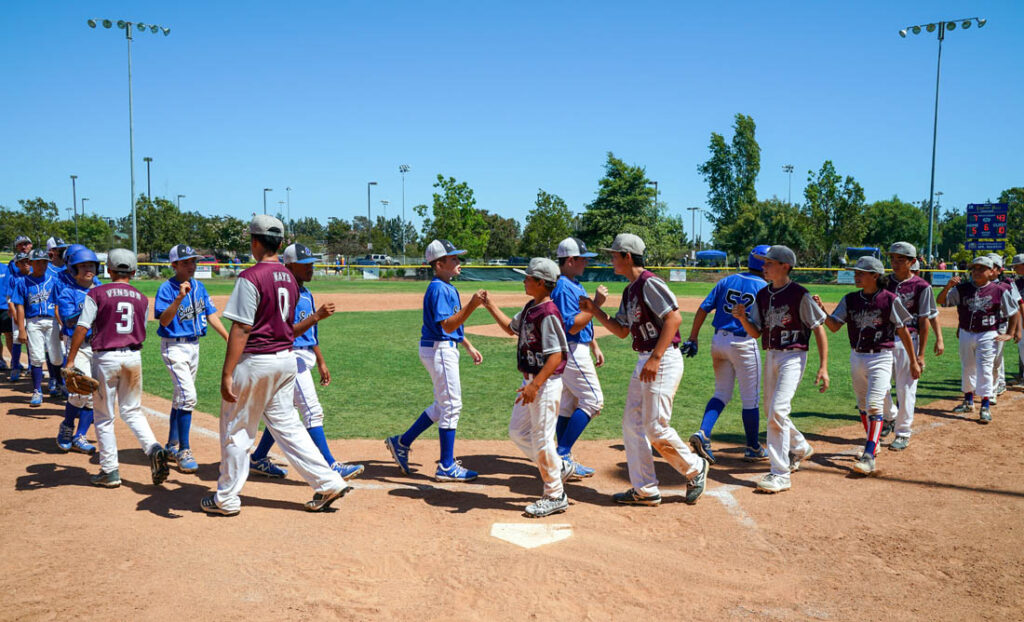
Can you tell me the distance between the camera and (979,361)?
28.5 ft

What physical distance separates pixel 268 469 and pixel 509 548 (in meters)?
2.74

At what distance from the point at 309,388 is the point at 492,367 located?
643 cm

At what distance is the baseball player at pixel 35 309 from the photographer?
916 centimetres

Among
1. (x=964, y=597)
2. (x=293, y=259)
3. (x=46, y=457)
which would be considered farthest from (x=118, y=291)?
(x=964, y=597)

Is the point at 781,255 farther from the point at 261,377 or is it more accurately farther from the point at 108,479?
the point at 108,479

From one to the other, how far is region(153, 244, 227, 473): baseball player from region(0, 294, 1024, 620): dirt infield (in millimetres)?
317

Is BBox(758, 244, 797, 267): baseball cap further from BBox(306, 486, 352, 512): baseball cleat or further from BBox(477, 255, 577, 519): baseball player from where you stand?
BBox(306, 486, 352, 512): baseball cleat

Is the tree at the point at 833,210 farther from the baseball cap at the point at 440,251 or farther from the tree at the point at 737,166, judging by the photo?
the baseball cap at the point at 440,251

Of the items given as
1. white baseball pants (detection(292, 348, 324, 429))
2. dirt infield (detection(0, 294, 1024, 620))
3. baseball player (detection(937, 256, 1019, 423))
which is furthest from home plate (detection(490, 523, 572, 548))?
baseball player (detection(937, 256, 1019, 423))

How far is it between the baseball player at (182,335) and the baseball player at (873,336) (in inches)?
235

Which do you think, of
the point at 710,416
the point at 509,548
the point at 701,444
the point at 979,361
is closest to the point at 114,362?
the point at 509,548

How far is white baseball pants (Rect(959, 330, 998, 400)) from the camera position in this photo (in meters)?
8.61

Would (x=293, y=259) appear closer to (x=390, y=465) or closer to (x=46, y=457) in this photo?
(x=390, y=465)

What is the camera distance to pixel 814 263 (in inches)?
2099
